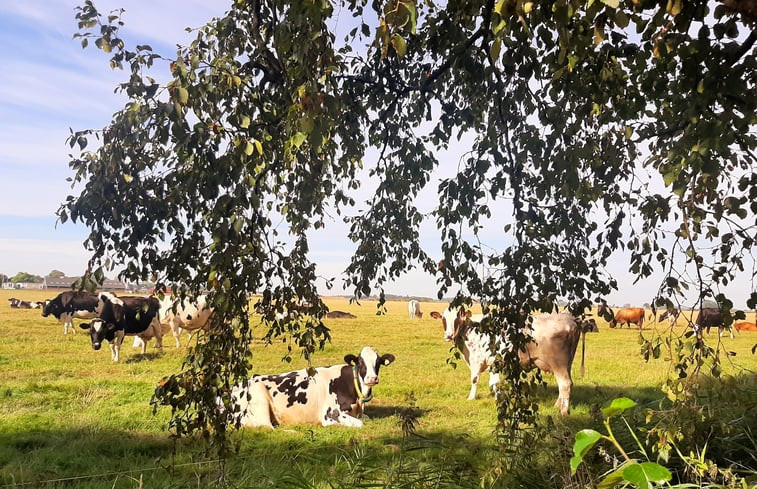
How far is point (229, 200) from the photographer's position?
3.83 m

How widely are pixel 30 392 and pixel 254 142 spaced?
10000 millimetres

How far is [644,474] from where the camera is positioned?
1539 millimetres

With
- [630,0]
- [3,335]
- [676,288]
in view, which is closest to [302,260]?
[676,288]

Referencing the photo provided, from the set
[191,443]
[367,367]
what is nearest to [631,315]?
[367,367]

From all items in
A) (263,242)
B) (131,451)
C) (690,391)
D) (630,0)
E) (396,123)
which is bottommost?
(131,451)

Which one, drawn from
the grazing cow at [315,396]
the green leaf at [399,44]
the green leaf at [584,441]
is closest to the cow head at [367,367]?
the grazing cow at [315,396]

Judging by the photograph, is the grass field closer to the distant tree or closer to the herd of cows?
the herd of cows

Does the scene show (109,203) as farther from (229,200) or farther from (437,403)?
(437,403)

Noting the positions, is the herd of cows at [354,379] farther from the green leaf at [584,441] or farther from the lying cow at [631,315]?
the lying cow at [631,315]

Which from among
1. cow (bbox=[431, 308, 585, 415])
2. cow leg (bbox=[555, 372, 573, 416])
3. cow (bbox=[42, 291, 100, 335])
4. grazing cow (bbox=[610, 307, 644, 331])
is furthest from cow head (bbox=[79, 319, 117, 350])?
grazing cow (bbox=[610, 307, 644, 331])

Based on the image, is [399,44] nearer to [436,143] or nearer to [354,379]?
[436,143]

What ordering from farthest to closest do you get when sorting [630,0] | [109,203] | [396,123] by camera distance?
[396,123], [109,203], [630,0]

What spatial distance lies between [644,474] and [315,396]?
8.24 meters

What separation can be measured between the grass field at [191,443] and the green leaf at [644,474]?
209 centimetres
